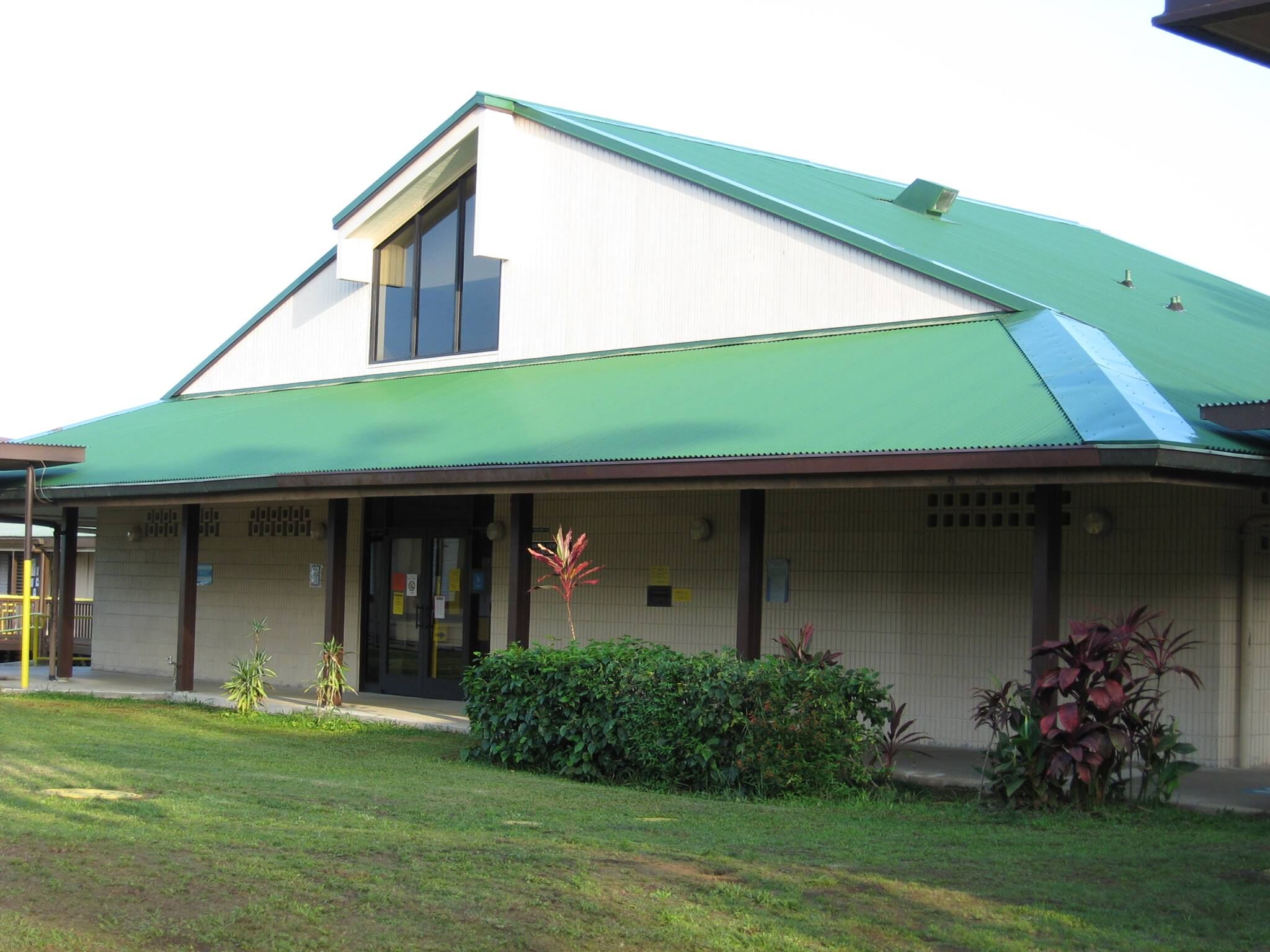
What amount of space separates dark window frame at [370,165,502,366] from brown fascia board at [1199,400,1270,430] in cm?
1010

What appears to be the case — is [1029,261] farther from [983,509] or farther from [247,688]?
[247,688]

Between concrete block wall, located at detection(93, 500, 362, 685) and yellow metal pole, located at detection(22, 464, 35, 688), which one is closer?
yellow metal pole, located at detection(22, 464, 35, 688)

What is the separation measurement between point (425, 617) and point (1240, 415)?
11.2 metres

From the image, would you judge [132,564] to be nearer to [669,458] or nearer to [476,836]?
[669,458]

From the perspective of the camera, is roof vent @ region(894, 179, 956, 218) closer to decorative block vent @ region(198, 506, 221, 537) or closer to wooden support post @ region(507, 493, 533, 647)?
wooden support post @ region(507, 493, 533, 647)

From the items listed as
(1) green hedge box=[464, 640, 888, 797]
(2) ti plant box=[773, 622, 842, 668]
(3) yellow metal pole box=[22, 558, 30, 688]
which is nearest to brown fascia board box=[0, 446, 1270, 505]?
(2) ti plant box=[773, 622, 842, 668]

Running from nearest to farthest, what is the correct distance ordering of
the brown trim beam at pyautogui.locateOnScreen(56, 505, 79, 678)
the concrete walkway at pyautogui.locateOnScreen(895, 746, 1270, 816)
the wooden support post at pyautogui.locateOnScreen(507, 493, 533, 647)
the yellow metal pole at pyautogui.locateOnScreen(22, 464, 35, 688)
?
1. the concrete walkway at pyautogui.locateOnScreen(895, 746, 1270, 816)
2. the wooden support post at pyautogui.locateOnScreen(507, 493, 533, 647)
3. the yellow metal pole at pyautogui.locateOnScreen(22, 464, 35, 688)
4. the brown trim beam at pyautogui.locateOnScreen(56, 505, 79, 678)

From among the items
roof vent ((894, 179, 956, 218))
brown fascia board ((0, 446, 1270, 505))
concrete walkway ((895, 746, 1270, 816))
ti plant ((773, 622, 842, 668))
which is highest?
roof vent ((894, 179, 956, 218))

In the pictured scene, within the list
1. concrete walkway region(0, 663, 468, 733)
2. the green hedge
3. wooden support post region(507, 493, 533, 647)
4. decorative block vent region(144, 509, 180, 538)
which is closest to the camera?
the green hedge

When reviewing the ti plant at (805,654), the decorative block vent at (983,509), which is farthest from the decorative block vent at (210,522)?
the ti plant at (805,654)

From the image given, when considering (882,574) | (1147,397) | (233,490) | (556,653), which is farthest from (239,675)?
(1147,397)

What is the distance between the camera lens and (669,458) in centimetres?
1288

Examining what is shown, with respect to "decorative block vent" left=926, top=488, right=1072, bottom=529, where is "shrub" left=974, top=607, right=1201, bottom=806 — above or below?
below

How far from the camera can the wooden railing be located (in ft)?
92.0
